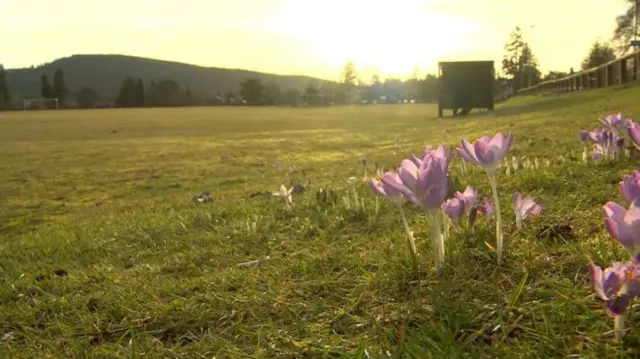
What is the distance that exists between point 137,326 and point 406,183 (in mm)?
1094

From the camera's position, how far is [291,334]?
70.2 inches

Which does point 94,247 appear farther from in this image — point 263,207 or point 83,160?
point 83,160

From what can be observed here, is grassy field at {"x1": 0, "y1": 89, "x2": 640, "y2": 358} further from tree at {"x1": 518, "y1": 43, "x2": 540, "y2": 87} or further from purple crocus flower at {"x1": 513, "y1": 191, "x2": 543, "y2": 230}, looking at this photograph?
tree at {"x1": 518, "y1": 43, "x2": 540, "y2": 87}

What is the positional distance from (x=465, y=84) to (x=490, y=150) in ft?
108

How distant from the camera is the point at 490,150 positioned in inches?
69.9

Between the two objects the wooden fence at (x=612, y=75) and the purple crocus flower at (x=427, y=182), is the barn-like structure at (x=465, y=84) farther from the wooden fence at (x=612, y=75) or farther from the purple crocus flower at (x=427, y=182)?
the purple crocus flower at (x=427, y=182)

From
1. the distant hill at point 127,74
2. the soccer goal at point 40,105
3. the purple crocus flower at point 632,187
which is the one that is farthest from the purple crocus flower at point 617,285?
the distant hill at point 127,74

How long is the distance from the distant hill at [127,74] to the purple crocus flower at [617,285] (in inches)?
5896

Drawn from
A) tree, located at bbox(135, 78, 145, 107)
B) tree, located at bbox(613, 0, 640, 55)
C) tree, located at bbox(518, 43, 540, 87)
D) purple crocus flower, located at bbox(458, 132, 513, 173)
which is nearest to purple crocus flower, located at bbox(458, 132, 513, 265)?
purple crocus flower, located at bbox(458, 132, 513, 173)

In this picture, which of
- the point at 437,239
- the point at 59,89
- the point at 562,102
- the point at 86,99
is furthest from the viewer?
the point at 59,89

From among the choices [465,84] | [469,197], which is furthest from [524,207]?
[465,84]

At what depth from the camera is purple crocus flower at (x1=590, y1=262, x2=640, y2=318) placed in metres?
1.21

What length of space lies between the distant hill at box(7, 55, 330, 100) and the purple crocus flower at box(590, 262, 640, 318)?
14976 centimetres

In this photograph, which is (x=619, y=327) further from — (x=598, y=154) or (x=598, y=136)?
(x=598, y=154)
